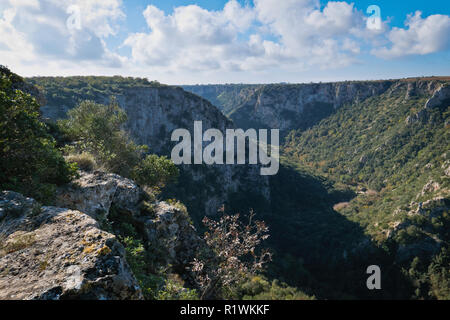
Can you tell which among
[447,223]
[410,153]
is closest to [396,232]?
[447,223]

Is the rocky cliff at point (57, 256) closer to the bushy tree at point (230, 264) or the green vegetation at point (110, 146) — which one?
the bushy tree at point (230, 264)

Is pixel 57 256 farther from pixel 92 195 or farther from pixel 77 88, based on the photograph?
pixel 77 88

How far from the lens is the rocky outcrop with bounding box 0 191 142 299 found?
303cm

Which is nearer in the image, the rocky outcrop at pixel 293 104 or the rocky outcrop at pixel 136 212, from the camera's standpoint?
the rocky outcrop at pixel 136 212

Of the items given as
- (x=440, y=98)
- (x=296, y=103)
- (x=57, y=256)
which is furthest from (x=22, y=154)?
(x=296, y=103)

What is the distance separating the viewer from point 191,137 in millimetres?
82812

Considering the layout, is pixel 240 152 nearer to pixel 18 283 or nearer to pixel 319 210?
pixel 319 210

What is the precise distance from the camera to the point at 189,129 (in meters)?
84.9

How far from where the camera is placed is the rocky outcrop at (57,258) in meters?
3.03

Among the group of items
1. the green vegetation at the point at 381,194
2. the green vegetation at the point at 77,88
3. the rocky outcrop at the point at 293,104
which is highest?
the rocky outcrop at the point at 293,104

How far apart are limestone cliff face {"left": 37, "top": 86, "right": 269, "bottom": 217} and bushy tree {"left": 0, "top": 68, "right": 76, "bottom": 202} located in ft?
187

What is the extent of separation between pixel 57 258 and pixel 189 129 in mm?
82968

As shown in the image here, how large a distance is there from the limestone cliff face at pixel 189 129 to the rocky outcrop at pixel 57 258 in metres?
59.1

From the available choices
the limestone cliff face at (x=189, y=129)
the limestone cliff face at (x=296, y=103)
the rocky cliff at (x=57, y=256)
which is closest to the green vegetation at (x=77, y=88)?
the limestone cliff face at (x=189, y=129)
